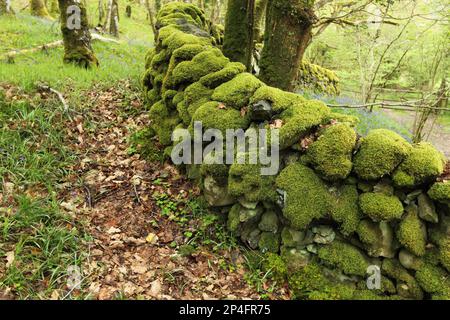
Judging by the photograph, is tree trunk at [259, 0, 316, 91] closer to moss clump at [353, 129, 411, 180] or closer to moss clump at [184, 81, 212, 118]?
moss clump at [184, 81, 212, 118]

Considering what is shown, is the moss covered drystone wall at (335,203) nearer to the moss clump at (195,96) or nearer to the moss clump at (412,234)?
the moss clump at (412,234)

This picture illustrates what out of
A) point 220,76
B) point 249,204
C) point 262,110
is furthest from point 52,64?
point 249,204

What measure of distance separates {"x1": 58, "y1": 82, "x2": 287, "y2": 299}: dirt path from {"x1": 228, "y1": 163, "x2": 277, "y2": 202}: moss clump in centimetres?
83

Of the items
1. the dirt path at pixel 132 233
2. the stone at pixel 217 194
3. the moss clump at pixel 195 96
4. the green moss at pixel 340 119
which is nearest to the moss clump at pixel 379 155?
the green moss at pixel 340 119

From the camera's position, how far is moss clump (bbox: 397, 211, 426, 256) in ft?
10.8

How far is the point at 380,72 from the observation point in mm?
15188

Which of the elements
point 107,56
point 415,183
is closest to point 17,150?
point 415,183

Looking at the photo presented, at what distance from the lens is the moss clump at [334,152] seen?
11.5ft

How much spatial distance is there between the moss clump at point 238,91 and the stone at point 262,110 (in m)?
0.31

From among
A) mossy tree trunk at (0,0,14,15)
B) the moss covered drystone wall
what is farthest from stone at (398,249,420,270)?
mossy tree trunk at (0,0,14,15)

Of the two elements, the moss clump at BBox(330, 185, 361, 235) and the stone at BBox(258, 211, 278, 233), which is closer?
the moss clump at BBox(330, 185, 361, 235)

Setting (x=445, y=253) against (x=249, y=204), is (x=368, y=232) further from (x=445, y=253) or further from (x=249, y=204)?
(x=249, y=204)

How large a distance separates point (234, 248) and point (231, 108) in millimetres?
1918
